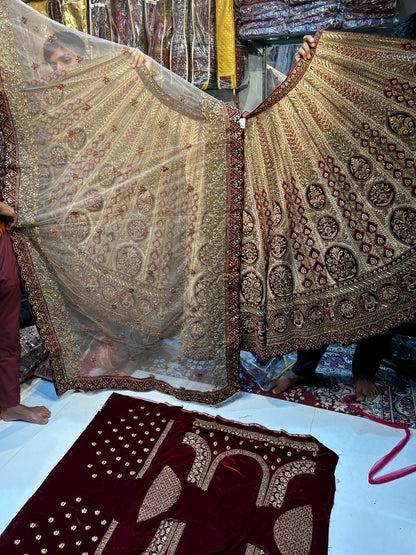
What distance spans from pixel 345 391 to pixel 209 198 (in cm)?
124

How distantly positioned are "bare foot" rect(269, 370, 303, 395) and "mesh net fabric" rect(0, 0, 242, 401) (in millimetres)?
225

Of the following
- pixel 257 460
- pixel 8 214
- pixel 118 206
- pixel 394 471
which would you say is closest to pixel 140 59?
pixel 118 206

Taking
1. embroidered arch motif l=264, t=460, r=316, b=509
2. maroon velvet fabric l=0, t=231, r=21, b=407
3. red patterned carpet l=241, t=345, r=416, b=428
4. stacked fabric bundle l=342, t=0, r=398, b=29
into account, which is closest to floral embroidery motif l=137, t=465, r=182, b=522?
embroidered arch motif l=264, t=460, r=316, b=509

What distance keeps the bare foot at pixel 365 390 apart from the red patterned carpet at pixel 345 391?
1.0 inches

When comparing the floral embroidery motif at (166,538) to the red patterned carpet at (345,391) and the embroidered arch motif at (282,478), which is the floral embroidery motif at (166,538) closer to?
the embroidered arch motif at (282,478)

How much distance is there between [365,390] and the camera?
2.21m

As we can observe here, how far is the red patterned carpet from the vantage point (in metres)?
2.13

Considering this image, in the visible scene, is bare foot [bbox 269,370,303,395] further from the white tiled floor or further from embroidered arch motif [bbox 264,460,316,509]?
embroidered arch motif [bbox 264,460,316,509]

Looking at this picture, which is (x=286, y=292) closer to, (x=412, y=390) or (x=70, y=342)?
(x=412, y=390)

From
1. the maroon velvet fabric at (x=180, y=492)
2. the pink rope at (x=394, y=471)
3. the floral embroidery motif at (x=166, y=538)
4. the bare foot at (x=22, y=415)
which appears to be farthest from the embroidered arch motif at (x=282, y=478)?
the bare foot at (x=22, y=415)

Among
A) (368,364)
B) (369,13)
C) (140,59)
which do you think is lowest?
(368,364)

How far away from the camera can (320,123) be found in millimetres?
1804

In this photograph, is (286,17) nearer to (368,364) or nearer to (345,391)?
(368,364)

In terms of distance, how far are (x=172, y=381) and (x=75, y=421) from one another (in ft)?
1.67
